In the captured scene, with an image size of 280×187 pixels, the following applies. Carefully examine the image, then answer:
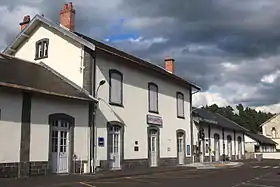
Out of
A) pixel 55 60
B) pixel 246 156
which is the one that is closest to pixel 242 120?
pixel 246 156

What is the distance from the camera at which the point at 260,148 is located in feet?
215

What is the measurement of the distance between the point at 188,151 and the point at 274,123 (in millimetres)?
51885

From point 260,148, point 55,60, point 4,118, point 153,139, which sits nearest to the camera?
point 4,118

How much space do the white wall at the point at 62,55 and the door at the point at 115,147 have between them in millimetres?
3704

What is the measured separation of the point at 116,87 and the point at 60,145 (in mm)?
5845

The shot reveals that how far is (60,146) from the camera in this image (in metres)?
20.7

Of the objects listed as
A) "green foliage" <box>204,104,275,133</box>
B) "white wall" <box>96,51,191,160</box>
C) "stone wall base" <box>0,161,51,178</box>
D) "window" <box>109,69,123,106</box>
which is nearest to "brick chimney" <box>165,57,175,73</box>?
"white wall" <box>96,51,191,160</box>

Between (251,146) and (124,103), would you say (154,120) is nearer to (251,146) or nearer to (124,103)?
(124,103)

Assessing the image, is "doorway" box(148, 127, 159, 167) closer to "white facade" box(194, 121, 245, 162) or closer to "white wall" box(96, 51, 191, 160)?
"white wall" box(96, 51, 191, 160)

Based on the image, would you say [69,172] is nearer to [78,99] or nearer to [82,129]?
[82,129]

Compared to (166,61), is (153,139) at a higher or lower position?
lower

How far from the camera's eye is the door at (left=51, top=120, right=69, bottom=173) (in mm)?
20312

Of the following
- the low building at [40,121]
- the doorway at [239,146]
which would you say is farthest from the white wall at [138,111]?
the doorway at [239,146]

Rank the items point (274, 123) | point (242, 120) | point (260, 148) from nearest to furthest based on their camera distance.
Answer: point (260, 148), point (274, 123), point (242, 120)
